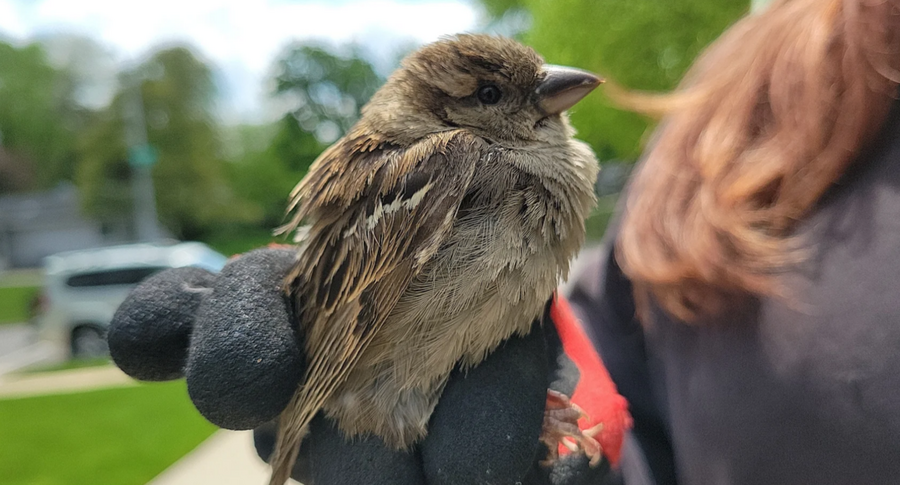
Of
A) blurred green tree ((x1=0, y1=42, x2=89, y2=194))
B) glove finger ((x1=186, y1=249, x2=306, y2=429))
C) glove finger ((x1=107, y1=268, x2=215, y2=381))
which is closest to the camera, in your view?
glove finger ((x1=186, y1=249, x2=306, y2=429))

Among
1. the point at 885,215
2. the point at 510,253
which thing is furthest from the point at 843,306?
the point at 510,253

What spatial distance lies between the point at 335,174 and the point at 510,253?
0.42 meters

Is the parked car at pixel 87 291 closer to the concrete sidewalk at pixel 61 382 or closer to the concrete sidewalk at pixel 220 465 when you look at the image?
the concrete sidewalk at pixel 61 382

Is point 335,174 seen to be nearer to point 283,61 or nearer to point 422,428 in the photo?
point 422,428

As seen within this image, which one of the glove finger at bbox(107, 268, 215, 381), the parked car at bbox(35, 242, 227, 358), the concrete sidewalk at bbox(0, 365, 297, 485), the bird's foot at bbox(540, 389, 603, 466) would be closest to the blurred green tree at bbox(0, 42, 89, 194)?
the parked car at bbox(35, 242, 227, 358)

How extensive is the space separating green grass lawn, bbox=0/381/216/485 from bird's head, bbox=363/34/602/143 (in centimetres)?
423

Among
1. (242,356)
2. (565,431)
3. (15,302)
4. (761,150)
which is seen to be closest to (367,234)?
(242,356)

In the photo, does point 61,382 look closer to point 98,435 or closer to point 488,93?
point 98,435

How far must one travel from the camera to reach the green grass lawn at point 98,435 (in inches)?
169

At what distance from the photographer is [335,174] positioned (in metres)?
1.13

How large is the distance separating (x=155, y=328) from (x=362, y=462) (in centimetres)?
53

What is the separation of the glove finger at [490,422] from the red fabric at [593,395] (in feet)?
0.50

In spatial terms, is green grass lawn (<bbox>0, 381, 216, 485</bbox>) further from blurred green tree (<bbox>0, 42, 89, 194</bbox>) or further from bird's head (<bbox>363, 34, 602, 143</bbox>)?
blurred green tree (<bbox>0, 42, 89, 194</bbox>)

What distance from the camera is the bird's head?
1.19 meters
